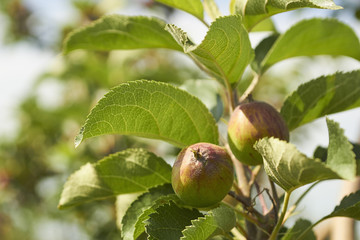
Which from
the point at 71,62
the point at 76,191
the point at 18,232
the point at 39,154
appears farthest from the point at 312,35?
the point at 18,232

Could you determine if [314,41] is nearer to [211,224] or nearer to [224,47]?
[224,47]

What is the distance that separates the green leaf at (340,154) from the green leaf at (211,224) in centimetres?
21

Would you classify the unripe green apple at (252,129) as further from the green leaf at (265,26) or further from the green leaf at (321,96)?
the green leaf at (265,26)

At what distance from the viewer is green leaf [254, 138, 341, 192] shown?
24.2 inches

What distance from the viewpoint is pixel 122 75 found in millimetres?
3400

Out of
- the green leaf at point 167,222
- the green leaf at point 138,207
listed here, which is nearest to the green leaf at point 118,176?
the green leaf at point 138,207

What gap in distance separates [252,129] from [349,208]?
0.22 meters

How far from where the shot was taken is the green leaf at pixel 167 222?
0.79m

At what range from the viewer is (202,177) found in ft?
2.53

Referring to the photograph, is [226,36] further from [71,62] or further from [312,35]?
[71,62]

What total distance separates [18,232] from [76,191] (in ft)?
16.1

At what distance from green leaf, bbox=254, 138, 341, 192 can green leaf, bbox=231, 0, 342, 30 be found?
0.24 m

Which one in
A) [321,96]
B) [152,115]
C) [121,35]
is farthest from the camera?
[121,35]

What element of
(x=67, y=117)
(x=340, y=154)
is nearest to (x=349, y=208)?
(x=340, y=154)
